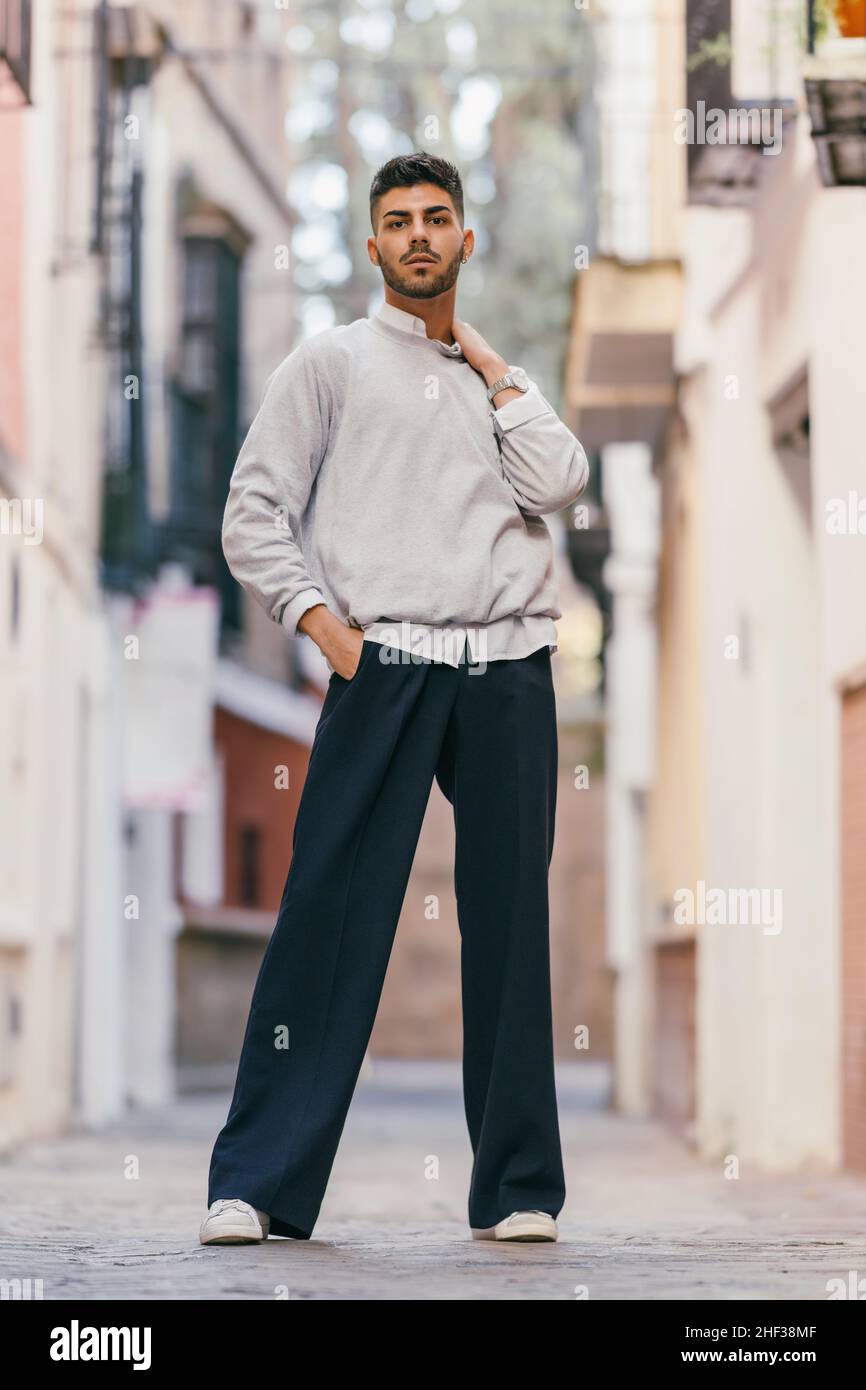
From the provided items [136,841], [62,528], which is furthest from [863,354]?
[136,841]

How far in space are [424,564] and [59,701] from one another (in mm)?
9500

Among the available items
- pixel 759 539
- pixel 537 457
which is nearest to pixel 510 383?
pixel 537 457

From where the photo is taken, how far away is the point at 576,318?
12523 mm

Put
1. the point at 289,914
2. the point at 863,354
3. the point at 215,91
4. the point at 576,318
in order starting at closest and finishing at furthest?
the point at 289,914
the point at 863,354
the point at 576,318
the point at 215,91

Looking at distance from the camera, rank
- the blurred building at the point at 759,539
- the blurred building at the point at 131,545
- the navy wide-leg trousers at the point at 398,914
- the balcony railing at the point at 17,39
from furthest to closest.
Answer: the blurred building at the point at 131,545 → the blurred building at the point at 759,539 → the balcony railing at the point at 17,39 → the navy wide-leg trousers at the point at 398,914

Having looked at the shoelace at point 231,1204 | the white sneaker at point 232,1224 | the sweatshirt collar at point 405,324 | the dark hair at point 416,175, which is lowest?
the white sneaker at point 232,1224

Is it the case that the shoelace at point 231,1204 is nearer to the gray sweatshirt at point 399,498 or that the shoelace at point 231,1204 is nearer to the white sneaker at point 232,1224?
the white sneaker at point 232,1224

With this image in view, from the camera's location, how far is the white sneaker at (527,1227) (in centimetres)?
442

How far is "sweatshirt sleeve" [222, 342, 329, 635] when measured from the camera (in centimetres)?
446

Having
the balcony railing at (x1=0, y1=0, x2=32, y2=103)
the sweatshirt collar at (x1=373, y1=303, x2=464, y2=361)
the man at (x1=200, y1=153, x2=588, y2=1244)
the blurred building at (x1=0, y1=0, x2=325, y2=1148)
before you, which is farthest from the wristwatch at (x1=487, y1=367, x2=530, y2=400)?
the blurred building at (x1=0, y1=0, x2=325, y2=1148)

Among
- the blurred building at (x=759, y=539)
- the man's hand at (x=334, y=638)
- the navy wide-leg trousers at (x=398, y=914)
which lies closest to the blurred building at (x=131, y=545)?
the blurred building at (x=759, y=539)

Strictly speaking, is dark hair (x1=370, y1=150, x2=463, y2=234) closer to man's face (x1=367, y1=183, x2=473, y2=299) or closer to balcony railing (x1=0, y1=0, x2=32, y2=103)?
man's face (x1=367, y1=183, x2=473, y2=299)

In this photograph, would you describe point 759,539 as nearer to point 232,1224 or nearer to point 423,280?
point 423,280

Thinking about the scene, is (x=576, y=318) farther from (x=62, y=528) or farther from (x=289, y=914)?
(x=289, y=914)
